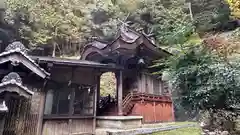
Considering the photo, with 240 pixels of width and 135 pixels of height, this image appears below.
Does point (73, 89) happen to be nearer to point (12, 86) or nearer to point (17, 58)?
point (17, 58)

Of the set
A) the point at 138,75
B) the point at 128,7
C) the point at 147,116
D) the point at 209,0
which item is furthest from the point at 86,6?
the point at 147,116

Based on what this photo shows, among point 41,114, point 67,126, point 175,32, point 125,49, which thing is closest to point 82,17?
point 125,49

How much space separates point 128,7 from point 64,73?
834 inches

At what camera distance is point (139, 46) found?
10.6 metres

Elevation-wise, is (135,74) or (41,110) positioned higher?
(135,74)

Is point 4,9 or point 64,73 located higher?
point 4,9

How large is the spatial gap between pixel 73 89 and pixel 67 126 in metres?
1.63

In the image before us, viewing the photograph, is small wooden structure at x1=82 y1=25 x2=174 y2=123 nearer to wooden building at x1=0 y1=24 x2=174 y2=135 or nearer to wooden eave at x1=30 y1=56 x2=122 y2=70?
wooden building at x1=0 y1=24 x2=174 y2=135

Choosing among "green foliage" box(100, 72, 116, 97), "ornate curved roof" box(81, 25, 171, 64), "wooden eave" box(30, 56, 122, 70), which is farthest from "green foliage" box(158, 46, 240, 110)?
"green foliage" box(100, 72, 116, 97)

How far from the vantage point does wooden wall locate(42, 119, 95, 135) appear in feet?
26.9

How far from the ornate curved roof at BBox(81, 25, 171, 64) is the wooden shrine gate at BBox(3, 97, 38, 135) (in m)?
4.49

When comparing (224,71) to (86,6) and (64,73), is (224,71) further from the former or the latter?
(86,6)

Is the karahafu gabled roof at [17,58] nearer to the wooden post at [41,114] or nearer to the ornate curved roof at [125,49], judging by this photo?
the wooden post at [41,114]

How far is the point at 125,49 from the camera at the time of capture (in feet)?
32.3
